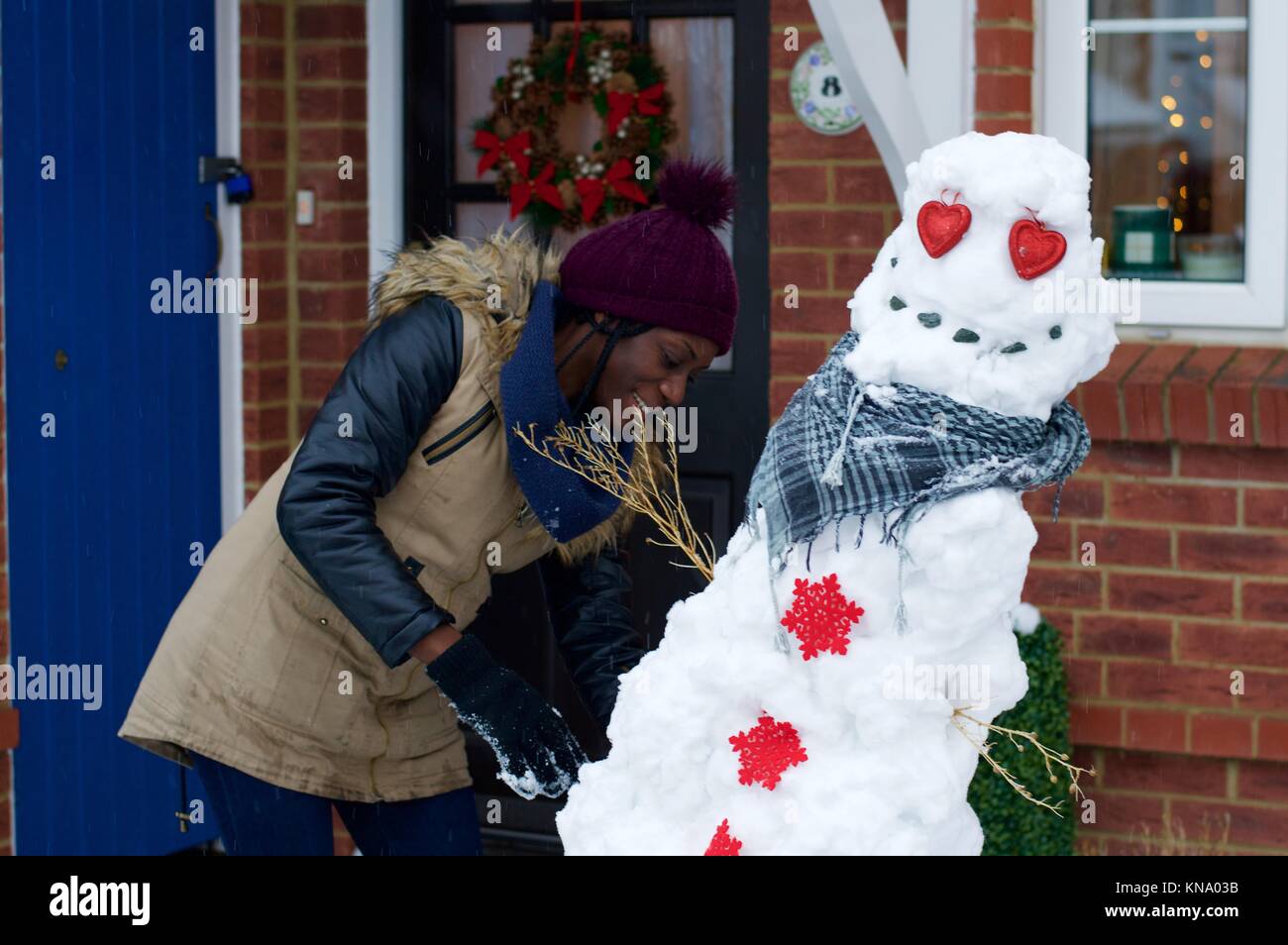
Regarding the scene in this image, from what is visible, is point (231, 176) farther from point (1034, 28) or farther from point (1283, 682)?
point (1283, 682)

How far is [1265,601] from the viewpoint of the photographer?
4.35 meters

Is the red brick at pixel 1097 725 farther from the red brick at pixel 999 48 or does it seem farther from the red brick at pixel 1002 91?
the red brick at pixel 999 48

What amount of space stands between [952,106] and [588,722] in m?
2.02

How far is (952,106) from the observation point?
13.7ft

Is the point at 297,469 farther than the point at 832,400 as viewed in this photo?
Yes

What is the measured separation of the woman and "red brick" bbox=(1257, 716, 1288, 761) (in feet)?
6.30

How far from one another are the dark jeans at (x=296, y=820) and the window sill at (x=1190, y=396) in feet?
6.38

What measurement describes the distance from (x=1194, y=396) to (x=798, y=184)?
1138mm

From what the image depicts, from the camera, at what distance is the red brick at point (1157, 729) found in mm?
4422

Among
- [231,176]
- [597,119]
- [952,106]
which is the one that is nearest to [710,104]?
[597,119]

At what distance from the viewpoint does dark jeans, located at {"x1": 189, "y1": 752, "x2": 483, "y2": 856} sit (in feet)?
10.1

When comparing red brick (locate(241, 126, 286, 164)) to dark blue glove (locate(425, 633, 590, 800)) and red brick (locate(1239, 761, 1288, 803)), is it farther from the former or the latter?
red brick (locate(1239, 761, 1288, 803))

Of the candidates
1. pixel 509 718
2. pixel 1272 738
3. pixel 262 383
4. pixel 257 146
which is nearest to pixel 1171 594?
pixel 1272 738

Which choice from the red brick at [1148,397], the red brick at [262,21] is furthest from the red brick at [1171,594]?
the red brick at [262,21]
